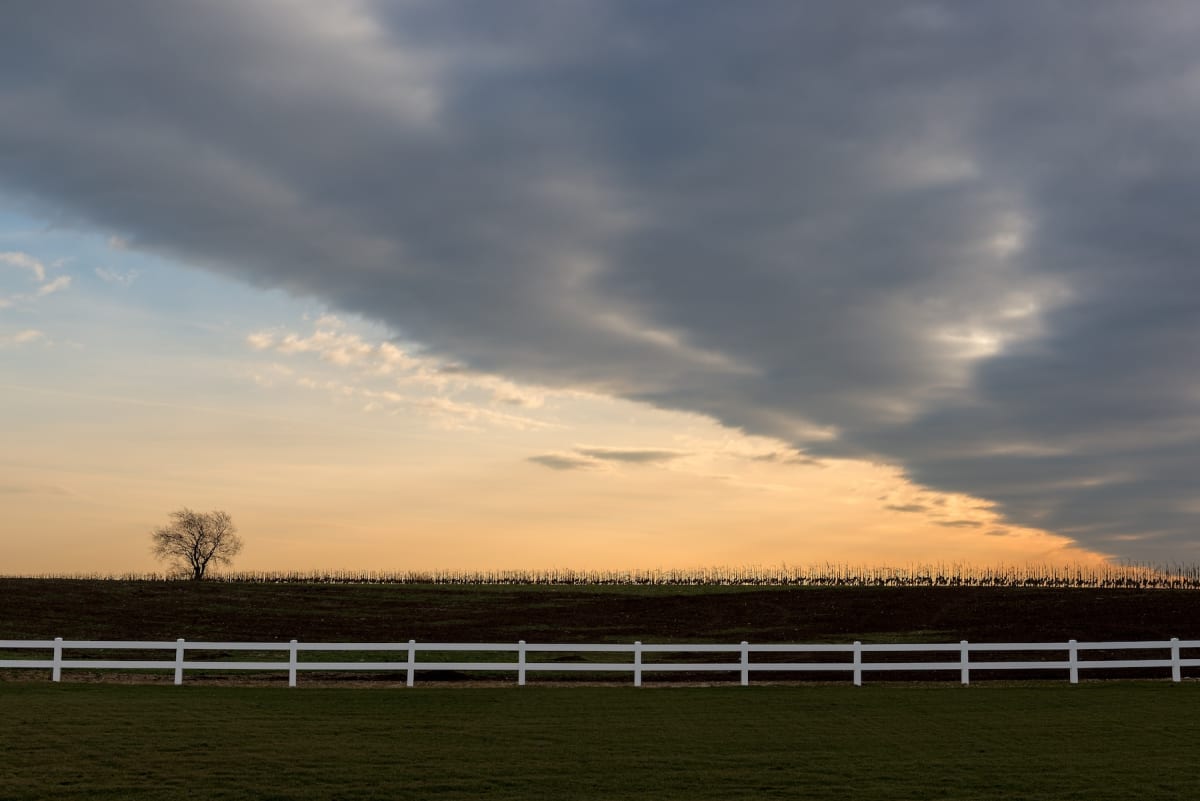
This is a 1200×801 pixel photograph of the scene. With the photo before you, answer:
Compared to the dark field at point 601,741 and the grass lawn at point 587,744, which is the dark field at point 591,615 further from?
the grass lawn at point 587,744

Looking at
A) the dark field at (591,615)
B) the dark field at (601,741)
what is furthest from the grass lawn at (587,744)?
the dark field at (591,615)

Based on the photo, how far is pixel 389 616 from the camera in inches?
2345

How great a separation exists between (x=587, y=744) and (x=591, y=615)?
139ft

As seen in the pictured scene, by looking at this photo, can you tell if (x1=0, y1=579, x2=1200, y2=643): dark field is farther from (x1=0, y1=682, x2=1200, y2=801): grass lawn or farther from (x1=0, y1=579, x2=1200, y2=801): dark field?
(x1=0, y1=682, x2=1200, y2=801): grass lawn

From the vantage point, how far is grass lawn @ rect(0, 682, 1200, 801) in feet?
46.0

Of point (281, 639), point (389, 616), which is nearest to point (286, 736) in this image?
point (281, 639)

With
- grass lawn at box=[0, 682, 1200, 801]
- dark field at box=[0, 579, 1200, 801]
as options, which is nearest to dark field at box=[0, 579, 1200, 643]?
dark field at box=[0, 579, 1200, 801]

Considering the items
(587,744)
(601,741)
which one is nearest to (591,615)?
(601,741)

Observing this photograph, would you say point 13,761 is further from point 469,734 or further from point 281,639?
point 281,639

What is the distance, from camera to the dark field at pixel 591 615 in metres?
48.4

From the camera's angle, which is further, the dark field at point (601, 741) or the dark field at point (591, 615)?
the dark field at point (591, 615)

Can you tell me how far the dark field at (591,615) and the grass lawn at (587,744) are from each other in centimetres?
2364

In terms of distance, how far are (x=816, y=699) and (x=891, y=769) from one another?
9.00 metres

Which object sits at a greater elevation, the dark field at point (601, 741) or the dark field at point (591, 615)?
the dark field at point (601, 741)
